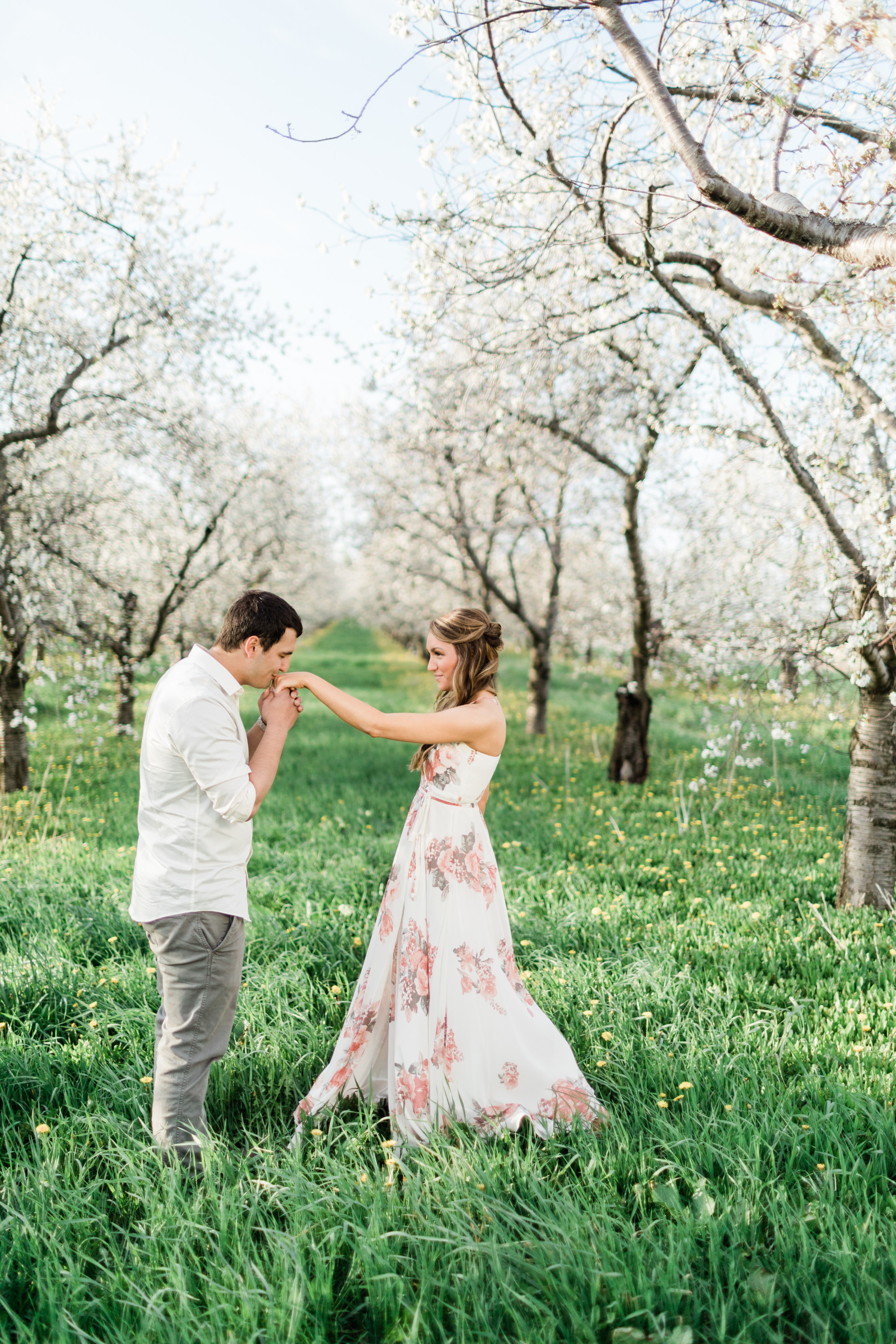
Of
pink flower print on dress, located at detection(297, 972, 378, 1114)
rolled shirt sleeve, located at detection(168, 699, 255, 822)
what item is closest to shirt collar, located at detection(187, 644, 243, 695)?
rolled shirt sleeve, located at detection(168, 699, 255, 822)

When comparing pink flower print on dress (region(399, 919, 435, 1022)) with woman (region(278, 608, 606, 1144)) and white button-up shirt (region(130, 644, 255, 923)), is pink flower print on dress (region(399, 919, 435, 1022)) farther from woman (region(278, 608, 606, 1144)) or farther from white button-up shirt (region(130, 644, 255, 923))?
white button-up shirt (region(130, 644, 255, 923))

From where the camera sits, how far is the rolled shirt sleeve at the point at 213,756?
8.02ft

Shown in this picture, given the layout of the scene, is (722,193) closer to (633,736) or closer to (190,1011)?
(190,1011)

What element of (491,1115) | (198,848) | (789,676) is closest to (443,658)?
(198,848)

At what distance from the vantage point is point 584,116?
206 inches

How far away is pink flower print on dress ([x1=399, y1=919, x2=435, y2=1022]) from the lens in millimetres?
3004

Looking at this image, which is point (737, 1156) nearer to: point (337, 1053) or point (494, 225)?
point (337, 1053)

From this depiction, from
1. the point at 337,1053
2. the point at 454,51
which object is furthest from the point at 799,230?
the point at 337,1053

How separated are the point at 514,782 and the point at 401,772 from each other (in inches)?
74.7

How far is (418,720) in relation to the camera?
2.92m

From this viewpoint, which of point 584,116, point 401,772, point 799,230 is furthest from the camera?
point 401,772

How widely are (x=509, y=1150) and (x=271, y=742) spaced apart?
5.95ft

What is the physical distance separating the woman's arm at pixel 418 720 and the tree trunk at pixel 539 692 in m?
10.5

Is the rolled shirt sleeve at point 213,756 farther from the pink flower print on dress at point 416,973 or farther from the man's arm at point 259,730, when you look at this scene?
the pink flower print on dress at point 416,973
